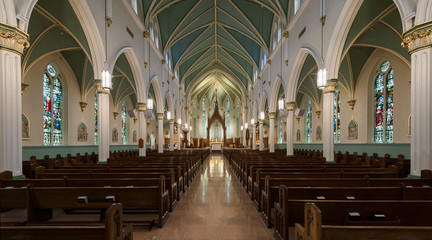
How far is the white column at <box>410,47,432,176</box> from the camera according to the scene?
16.8ft

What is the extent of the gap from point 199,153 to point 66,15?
10.4 meters

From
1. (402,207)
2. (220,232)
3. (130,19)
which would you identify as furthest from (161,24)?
(402,207)

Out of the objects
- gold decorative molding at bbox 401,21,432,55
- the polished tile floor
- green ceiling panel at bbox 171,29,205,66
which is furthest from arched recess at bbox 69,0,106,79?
green ceiling panel at bbox 171,29,205,66

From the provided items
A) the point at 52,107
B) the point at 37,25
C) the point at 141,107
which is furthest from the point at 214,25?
the point at 52,107

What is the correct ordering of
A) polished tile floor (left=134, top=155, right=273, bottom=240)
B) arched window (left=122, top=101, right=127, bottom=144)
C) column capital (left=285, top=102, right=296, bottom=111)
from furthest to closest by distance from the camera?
arched window (left=122, top=101, right=127, bottom=144)
column capital (left=285, top=102, right=296, bottom=111)
polished tile floor (left=134, top=155, right=273, bottom=240)

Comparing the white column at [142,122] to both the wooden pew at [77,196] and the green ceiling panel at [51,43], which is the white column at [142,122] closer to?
the green ceiling panel at [51,43]

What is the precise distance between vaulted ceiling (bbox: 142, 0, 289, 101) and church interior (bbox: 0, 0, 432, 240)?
0.38 ft

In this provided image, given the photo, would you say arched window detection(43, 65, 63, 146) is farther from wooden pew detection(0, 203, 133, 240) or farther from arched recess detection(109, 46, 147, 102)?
wooden pew detection(0, 203, 133, 240)

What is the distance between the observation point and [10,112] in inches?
207

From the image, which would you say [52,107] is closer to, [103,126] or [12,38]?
[103,126]

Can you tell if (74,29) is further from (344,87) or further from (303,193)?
(344,87)

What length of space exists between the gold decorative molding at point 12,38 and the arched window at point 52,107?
34.7ft

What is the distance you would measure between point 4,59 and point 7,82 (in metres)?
0.50

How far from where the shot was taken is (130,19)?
13.0 meters
